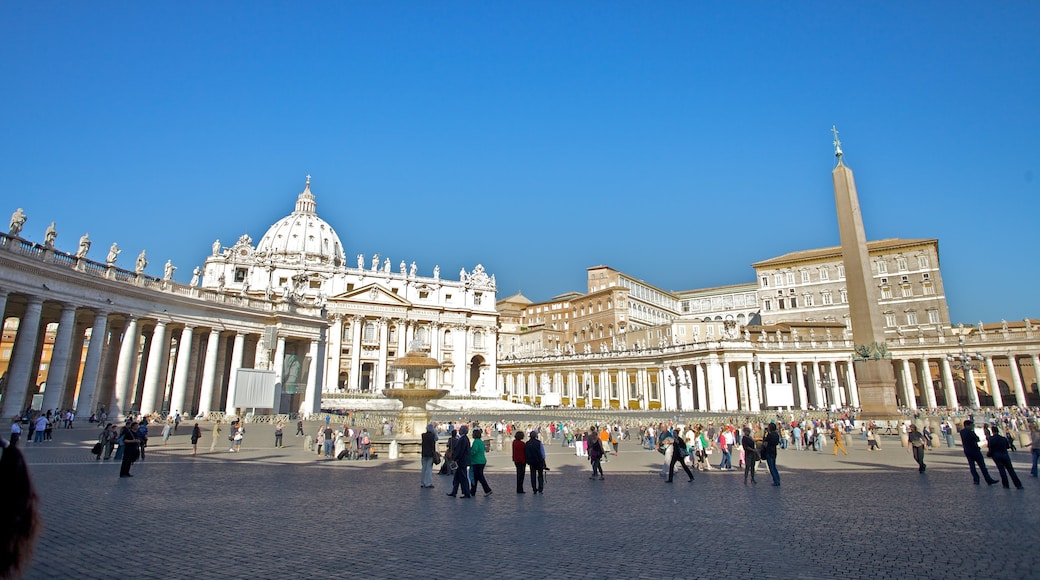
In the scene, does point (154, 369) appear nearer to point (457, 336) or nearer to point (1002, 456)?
point (1002, 456)

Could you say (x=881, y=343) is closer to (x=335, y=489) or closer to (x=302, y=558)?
(x=335, y=489)

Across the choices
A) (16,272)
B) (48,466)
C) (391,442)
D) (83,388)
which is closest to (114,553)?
(48,466)

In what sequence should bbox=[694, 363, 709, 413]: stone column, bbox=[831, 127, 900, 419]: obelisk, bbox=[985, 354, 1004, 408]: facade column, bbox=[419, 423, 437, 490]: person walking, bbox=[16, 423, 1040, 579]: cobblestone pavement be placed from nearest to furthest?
bbox=[16, 423, 1040, 579]: cobblestone pavement < bbox=[419, 423, 437, 490]: person walking < bbox=[831, 127, 900, 419]: obelisk < bbox=[985, 354, 1004, 408]: facade column < bbox=[694, 363, 709, 413]: stone column

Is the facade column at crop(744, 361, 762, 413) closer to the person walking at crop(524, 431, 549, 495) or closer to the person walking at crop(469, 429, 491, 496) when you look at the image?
the person walking at crop(524, 431, 549, 495)

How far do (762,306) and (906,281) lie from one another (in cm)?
1616

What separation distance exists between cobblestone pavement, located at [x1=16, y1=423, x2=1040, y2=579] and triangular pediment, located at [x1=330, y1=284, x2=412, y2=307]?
56.8 metres

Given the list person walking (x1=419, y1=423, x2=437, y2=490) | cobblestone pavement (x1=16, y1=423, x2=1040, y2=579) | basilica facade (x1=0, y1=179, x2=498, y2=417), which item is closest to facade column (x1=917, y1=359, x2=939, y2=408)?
cobblestone pavement (x1=16, y1=423, x2=1040, y2=579)

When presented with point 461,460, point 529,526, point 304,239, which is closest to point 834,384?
point 461,460

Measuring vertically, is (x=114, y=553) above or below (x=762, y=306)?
below

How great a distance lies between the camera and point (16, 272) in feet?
75.6

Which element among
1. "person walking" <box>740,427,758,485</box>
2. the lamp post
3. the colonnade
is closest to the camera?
"person walking" <box>740,427,758,485</box>

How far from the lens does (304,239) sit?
99.7m

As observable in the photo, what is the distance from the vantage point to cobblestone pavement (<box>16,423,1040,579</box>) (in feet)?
19.6

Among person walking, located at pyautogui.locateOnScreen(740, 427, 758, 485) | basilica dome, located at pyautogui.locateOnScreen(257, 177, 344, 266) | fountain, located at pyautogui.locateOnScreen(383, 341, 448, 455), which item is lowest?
person walking, located at pyautogui.locateOnScreen(740, 427, 758, 485)
